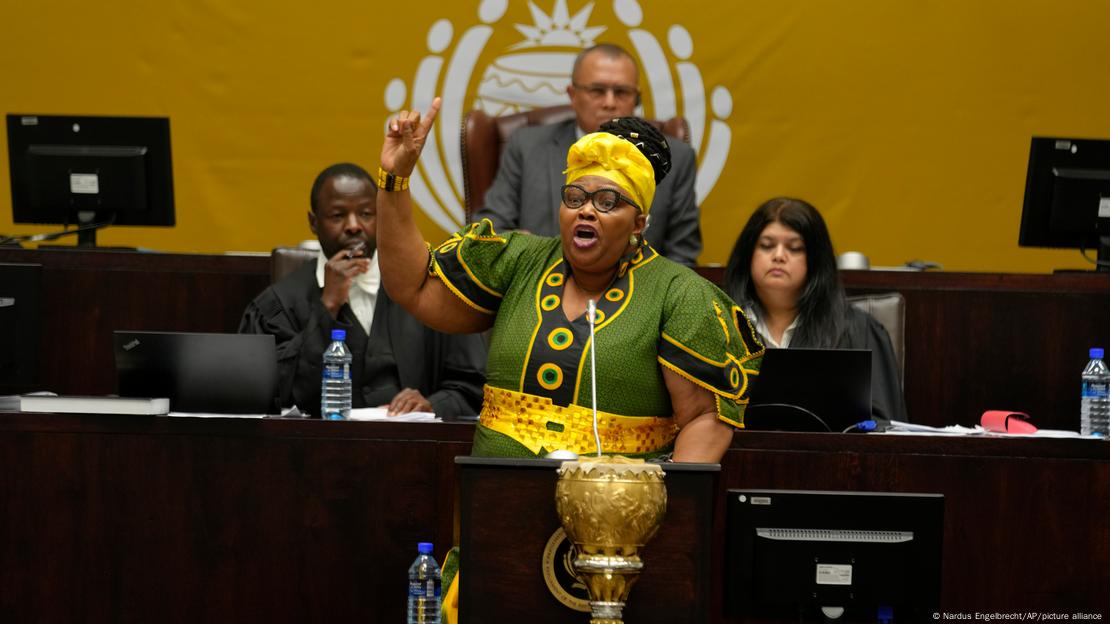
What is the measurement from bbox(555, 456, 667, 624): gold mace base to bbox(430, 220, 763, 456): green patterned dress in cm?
59

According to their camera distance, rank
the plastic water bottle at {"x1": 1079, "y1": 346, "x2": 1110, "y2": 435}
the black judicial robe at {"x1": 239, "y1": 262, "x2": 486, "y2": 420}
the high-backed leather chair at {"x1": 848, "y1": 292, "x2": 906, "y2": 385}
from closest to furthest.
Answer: the plastic water bottle at {"x1": 1079, "y1": 346, "x2": 1110, "y2": 435} → the black judicial robe at {"x1": 239, "y1": 262, "x2": 486, "y2": 420} → the high-backed leather chair at {"x1": 848, "y1": 292, "x2": 906, "y2": 385}

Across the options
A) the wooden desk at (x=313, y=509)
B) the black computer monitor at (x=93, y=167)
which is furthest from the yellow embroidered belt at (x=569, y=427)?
the black computer monitor at (x=93, y=167)

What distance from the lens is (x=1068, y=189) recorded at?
16.0 feet

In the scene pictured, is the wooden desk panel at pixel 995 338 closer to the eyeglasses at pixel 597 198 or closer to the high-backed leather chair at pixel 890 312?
the high-backed leather chair at pixel 890 312

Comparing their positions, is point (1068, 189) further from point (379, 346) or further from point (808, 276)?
point (379, 346)

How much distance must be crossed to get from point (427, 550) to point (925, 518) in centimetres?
117

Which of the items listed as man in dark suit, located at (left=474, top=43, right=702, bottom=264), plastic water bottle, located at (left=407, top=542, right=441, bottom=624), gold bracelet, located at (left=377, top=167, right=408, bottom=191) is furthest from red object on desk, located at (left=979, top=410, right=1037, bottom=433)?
gold bracelet, located at (left=377, top=167, right=408, bottom=191)

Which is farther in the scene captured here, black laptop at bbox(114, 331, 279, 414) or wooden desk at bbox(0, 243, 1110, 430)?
wooden desk at bbox(0, 243, 1110, 430)

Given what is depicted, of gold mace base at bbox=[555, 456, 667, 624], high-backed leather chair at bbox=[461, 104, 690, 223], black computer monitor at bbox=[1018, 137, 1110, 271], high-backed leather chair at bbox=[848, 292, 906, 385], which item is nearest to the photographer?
gold mace base at bbox=[555, 456, 667, 624]

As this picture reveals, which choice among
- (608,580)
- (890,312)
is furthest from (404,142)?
(890,312)

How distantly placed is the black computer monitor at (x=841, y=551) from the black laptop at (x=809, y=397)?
0.84 m

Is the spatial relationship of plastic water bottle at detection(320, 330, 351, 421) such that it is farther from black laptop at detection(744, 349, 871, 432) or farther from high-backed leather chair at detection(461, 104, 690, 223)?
high-backed leather chair at detection(461, 104, 690, 223)

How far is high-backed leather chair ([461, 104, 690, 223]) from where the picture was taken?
5.48m

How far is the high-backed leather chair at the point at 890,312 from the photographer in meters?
4.50
